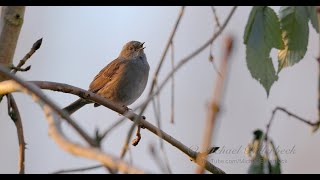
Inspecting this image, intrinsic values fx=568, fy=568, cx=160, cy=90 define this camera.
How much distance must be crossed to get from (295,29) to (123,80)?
345 centimetres

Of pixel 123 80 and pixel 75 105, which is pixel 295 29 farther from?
pixel 123 80

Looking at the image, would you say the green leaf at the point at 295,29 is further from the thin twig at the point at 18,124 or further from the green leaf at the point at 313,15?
the thin twig at the point at 18,124

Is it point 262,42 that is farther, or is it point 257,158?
point 262,42

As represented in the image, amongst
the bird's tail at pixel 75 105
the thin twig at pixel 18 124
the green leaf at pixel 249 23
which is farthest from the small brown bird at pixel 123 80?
the green leaf at pixel 249 23

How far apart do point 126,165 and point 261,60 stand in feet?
2.69

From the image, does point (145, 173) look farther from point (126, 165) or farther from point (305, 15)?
point (305, 15)

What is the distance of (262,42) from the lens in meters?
1.72

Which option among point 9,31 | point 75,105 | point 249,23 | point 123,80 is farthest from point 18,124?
point 123,80

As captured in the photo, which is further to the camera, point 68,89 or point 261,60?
point 68,89

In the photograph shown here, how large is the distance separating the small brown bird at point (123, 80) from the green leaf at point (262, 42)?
3033 mm
